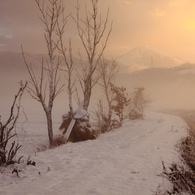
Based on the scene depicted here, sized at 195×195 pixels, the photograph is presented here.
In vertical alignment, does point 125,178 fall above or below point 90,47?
below

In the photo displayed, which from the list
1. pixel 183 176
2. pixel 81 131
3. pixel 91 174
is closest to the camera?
pixel 183 176

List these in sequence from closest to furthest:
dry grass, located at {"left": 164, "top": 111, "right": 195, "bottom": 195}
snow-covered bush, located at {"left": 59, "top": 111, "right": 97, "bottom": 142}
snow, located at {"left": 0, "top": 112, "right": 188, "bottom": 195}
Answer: snow, located at {"left": 0, "top": 112, "right": 188, "bottom": 195} → dry grass, located at {"left": 164, "top": 111, "right": 195, "bottom": 195} → snow-covered bush, located at {"left": 59, "top": 111, "right": 97, "bottom": 142}

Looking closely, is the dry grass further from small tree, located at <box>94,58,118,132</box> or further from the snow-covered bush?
small tree, located at <box>94,58,118,132</box>

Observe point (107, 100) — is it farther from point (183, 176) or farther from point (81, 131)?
point (183, 176)

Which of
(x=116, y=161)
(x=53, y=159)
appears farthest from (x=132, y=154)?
(x=53, y=159)

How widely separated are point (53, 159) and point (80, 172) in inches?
63.8

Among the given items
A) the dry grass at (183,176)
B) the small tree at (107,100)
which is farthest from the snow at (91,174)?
the small tree at (107,100)

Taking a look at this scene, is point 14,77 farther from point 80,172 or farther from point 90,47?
point 80,172

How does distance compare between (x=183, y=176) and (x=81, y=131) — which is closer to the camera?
(x=183, y=176)

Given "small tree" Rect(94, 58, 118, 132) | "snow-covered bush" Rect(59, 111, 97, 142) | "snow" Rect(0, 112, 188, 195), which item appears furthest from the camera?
"small tree" Rect(94, 58, 118, 132)

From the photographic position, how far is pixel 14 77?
5502 inches

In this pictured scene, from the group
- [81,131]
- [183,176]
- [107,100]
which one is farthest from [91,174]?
[107,100]

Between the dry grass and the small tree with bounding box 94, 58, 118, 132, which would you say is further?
the small tree with bounding box 94, 58, 118, 132

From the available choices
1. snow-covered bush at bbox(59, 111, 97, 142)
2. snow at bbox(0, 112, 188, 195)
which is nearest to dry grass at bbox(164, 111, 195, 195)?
snow at bbox(0, 112, 188, 195)
